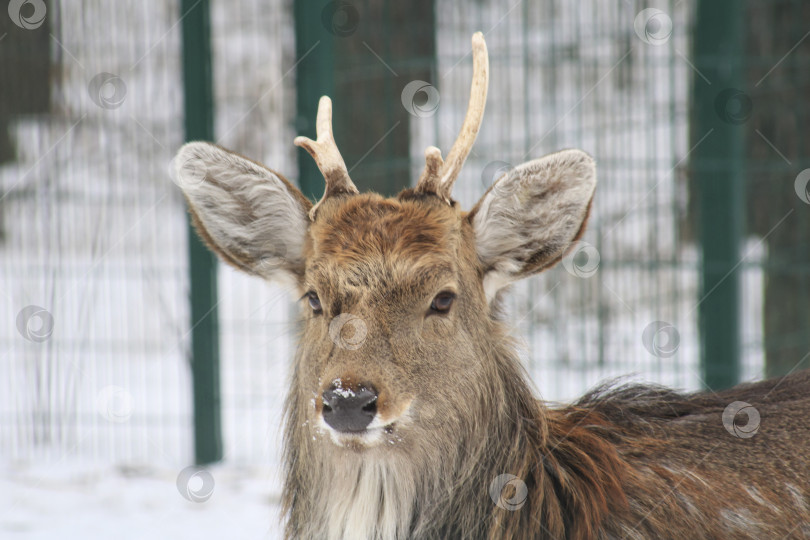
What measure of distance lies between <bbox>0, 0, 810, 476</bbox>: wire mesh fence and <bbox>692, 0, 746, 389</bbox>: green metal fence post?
20cm

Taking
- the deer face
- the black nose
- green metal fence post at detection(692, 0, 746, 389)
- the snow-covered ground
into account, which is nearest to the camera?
the black nose

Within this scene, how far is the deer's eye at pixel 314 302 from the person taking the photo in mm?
3078

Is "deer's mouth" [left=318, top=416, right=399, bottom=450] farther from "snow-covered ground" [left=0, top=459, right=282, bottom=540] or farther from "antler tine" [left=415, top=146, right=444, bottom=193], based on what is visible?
"snow-covered ground" [left=0, top=459, right=282, bottom=540]

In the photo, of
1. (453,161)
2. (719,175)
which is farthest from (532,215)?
(719,175)

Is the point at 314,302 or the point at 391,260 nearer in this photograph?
the point at 391,260

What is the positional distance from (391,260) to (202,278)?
3944 mm

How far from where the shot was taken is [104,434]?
279 inches

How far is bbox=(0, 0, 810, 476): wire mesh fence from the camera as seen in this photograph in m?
6.79

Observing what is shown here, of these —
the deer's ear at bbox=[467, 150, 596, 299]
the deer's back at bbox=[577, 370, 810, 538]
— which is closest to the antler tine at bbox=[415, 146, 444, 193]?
A: the deer's ear at bbox=[467, 150, 596, 299]

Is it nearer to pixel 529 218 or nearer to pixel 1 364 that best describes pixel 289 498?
pixel 529 218

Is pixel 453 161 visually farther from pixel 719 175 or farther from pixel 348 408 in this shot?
pixel 719 175

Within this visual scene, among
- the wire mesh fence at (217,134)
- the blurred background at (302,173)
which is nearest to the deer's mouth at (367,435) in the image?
the blurred background at (302,173)

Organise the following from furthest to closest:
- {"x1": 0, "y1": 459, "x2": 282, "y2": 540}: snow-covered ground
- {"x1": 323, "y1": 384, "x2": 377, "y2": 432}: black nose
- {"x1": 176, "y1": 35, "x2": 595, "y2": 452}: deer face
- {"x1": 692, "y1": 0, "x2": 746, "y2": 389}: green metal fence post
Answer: {"x1": 692, "y1": 0, "x2": 746, "y2": 389}: green metal fence post < {"x1": 0, "y1": 459, "x2": 282, "y2": 540}: snow-covered ground < {"x1": 176, "y1": 35, "x2": 595, "y2": 452}: deer face < {"x1": 323, "y1": 384, "x2": 377, "y2": 432}: black nose

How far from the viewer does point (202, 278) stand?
6.57 m
